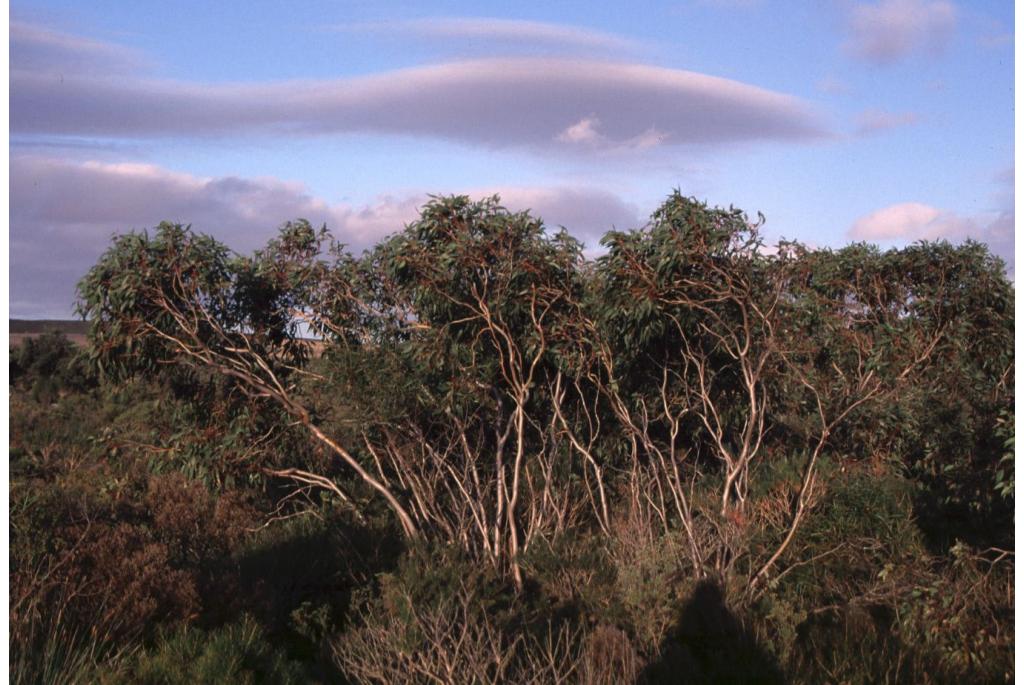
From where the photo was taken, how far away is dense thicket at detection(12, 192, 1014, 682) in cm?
988

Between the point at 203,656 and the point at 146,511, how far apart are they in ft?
30.3

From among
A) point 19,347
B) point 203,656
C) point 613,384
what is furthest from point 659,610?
point 19,347

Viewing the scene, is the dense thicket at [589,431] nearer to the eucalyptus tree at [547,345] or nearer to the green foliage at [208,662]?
the eucalyptus tree at [547,345]

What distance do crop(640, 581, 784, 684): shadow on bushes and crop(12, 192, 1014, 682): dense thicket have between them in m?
0.03

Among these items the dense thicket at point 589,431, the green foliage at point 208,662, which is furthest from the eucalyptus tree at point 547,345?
the green foliage at point 208,662

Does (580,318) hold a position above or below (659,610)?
above

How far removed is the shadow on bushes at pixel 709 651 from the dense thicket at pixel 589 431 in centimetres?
3

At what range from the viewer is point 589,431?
13.0 meters

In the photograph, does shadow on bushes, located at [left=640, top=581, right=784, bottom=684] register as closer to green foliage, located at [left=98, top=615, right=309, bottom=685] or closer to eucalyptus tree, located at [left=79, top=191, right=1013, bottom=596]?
eucalyptus tree, located at [left=79, top=191, right=1013, bottom=596]

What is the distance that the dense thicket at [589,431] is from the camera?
988cm

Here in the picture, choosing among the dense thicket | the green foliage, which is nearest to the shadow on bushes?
the dense thicket

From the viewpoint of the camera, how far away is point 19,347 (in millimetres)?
30688

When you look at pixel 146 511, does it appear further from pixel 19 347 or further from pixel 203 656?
pixel 19 347

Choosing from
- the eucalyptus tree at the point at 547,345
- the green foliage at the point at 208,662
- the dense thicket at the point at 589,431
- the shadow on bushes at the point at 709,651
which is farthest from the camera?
the eucalyptus tree at the point at 547,345
